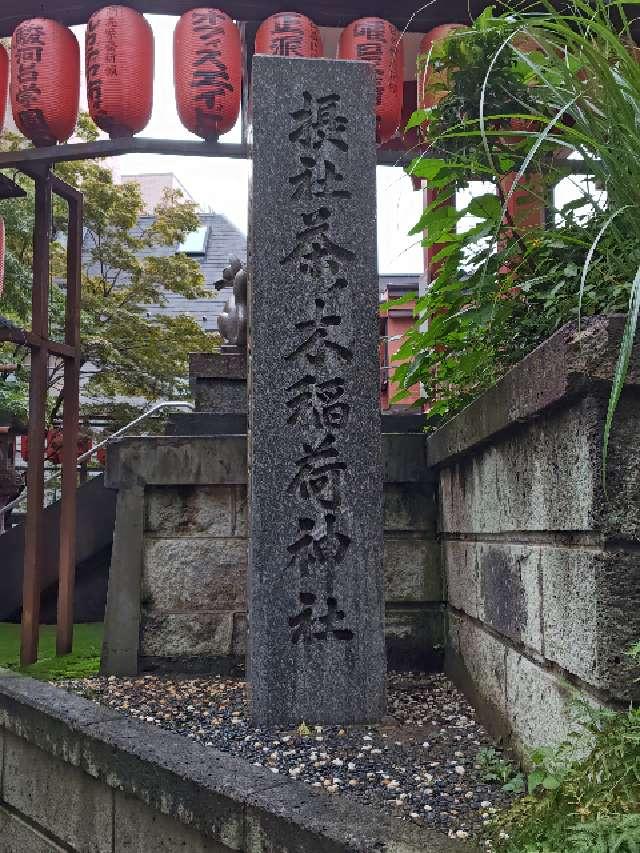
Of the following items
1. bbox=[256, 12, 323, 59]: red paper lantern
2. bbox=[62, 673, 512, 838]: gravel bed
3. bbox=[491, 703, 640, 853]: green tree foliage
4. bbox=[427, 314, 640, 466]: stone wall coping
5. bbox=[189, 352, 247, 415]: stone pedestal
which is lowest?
bbox=[62, 673, 512, 838]: gravel bed

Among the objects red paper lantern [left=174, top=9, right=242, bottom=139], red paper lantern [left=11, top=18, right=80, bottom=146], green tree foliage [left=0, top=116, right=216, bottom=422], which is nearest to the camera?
red paper lantern [left=11, top=18, right=80, bottom=146]

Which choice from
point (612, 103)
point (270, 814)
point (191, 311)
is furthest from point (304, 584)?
point (191, 311)

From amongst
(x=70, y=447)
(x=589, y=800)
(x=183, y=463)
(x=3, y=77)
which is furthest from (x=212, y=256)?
(x=589, y=800)

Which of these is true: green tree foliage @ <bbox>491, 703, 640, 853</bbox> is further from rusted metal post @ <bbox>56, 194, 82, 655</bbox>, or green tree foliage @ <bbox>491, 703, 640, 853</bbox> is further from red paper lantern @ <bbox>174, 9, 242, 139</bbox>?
red paper lantern @ <bbox>174, 9, 242, 139</bbox>

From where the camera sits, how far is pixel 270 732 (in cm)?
384

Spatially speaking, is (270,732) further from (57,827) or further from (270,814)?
(270,814)

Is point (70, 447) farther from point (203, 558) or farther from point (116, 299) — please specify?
point (116, 299)

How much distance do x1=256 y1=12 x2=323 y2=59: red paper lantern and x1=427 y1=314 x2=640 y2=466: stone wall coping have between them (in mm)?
4533

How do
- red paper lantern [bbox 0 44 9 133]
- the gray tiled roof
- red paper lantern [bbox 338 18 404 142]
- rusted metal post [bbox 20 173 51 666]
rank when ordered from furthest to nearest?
the gray tiled roof
red paper lantern [bbox 338 18 404 142]
red paper lantern [bbox 0 44 9 133]
rusted metal post [bbox 20 173 51 666]

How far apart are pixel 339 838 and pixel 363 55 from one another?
6.36m

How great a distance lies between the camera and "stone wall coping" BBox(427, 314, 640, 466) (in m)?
2.17

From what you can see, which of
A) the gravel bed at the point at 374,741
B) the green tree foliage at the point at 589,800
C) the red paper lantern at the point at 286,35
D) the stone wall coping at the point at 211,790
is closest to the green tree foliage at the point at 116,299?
the red paper lantern at the point at 286,35

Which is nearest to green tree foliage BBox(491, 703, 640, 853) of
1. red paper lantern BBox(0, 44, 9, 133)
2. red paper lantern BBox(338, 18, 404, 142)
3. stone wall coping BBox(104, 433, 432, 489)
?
stone wall coping BBox(104, 433, 432, 489)

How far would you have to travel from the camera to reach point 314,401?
416 cm
